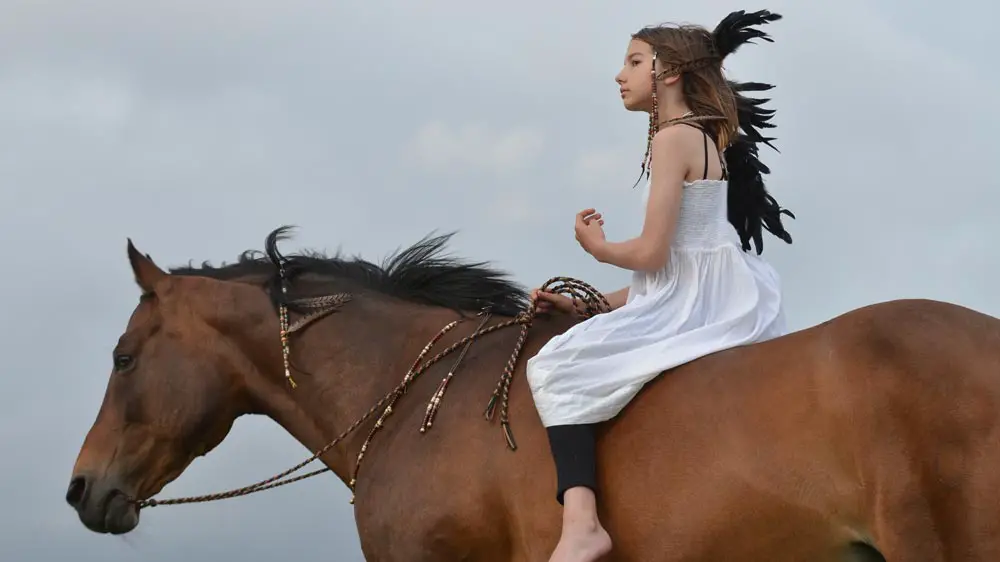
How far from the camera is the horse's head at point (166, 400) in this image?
6.80m

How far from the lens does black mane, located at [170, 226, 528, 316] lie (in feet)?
22.2

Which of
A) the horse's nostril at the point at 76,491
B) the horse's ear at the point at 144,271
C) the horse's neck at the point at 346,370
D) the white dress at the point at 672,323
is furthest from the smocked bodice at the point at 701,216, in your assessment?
the horse's nostril at the point at 76,491

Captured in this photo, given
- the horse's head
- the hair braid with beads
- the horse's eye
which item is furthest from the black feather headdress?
the horse's eye

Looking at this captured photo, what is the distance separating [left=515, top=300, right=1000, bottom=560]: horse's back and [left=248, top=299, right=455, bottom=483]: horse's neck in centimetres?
172

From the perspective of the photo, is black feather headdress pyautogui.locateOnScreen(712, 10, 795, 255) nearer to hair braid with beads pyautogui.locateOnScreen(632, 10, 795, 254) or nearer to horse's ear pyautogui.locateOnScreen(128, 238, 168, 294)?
hair braid with beads pyautogui.locateOnScreen(632, 10, 795, 254)

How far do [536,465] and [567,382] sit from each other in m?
0.42

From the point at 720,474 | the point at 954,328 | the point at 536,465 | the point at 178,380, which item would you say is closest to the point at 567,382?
the point at 536,465

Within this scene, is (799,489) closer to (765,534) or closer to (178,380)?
(765,534)

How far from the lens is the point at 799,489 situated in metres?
4.64

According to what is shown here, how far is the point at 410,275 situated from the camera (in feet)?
22.9

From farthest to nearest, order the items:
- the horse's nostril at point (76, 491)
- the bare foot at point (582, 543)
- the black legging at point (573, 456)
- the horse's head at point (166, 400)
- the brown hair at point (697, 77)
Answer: the horse's nostril at point (76, 491)
the horse's head at point (166, 400)
the brown hair at point (697, 77)
the black legging at point (573, 456)
the bare foot at point (582, 543)

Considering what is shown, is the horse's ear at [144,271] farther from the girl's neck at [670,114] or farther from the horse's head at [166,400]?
the girl's neck at [670,114]

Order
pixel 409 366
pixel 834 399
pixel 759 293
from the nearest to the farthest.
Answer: pixel 834 399
pixel 759 293
pixel 409 366

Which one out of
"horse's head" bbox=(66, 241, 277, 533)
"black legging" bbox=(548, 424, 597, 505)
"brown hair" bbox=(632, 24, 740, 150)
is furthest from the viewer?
"horse's head" bbox=(66, 241, 277, 533)
